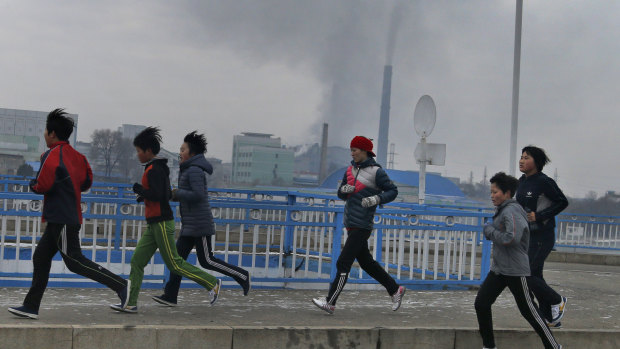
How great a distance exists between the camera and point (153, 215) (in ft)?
22.2

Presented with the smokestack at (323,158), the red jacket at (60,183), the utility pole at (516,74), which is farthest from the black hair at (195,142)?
the smokestack at (323,158)

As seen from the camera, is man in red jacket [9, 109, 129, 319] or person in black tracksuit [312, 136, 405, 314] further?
person in black tracksuit [312, 136, 405, 314]

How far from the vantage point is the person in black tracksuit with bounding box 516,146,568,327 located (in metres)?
7.02

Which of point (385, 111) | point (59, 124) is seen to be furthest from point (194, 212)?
point (385, 111)

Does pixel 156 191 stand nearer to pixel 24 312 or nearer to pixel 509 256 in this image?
pixel 24 312

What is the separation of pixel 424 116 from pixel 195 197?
810cm

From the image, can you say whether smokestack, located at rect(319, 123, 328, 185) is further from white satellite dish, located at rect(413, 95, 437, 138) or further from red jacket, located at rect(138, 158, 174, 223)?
red jacket, located at rect(138, 158, 174, 223)

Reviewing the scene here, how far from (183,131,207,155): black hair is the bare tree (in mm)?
41736

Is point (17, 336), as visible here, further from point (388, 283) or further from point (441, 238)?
point (441, 238)

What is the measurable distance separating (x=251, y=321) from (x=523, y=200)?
2.64 m

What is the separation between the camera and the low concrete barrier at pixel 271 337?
5.63 m

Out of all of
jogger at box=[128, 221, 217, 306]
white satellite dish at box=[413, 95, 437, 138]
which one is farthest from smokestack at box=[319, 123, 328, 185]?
jogger at box=[128, 221, 217, 306]

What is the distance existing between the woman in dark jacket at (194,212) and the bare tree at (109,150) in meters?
41.5

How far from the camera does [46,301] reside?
711 cm
